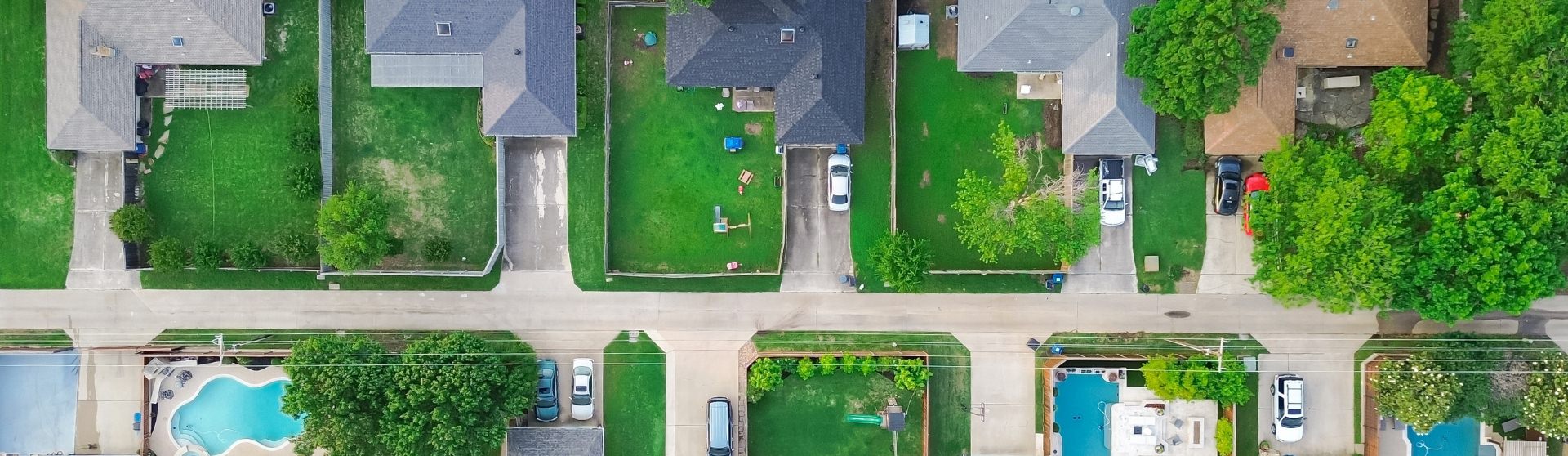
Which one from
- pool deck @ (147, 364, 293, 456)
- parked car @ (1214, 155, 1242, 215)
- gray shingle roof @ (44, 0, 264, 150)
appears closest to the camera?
gray shingle roof @ (44, 0, 264, 150)

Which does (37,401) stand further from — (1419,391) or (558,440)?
(1419,391)

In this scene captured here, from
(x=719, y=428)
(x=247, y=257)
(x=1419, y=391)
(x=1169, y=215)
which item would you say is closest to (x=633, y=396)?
(x=719, y=428)

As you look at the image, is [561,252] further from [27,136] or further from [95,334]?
[27,136]

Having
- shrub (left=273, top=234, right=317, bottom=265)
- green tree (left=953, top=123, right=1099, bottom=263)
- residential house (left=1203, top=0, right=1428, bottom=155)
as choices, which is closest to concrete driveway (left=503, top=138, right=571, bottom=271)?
shrub (left=273, top=234, right=317, bottom=265)

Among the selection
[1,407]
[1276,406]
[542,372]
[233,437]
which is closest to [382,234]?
[542,372]

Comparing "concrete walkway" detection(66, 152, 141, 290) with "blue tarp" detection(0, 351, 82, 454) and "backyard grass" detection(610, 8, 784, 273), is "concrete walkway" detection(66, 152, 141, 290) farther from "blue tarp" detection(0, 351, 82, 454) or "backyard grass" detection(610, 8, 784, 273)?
"backyard grass" detection(610, 8, 784, 273)

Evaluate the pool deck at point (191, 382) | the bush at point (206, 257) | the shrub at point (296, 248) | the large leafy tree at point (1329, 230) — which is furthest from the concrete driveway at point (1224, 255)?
the bush at point (206, 257)

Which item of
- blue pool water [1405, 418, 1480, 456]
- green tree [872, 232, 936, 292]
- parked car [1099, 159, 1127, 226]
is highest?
parked car [1099, 159, 1127, 226]
